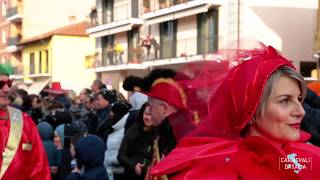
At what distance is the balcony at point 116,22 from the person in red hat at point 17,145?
2717 cm

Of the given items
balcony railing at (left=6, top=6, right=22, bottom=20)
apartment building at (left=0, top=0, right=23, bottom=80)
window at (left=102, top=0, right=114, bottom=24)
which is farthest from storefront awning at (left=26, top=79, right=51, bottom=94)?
window at (left=102, top=0, right=114, bottom=24)

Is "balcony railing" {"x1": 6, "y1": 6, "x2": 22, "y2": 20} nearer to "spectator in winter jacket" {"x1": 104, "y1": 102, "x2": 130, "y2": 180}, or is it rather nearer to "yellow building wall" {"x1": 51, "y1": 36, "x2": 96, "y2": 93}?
"yellow building wall" {"x1": 51, "y1": 36, "x2": 96, "y2": 93}

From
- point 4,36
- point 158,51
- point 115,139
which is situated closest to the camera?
point 115,139

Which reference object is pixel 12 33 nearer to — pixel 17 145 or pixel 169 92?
pixel 17 145

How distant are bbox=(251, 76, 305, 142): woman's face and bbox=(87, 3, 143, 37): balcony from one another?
1165 inches

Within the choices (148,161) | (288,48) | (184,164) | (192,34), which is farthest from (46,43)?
(184,164)


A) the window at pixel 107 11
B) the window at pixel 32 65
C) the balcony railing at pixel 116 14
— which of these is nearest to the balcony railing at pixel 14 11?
the window at pixel 32 65

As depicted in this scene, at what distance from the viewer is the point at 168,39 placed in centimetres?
2855

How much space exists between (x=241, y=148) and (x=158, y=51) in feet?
88.9

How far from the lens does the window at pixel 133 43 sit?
31.4 metres

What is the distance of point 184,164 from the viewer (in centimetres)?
219

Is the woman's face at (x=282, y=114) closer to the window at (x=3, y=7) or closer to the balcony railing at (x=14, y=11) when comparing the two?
the balcony railing at (x=14, y=11)

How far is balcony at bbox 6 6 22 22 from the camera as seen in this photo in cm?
4556

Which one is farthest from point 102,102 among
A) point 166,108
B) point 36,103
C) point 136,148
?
point 166,108
